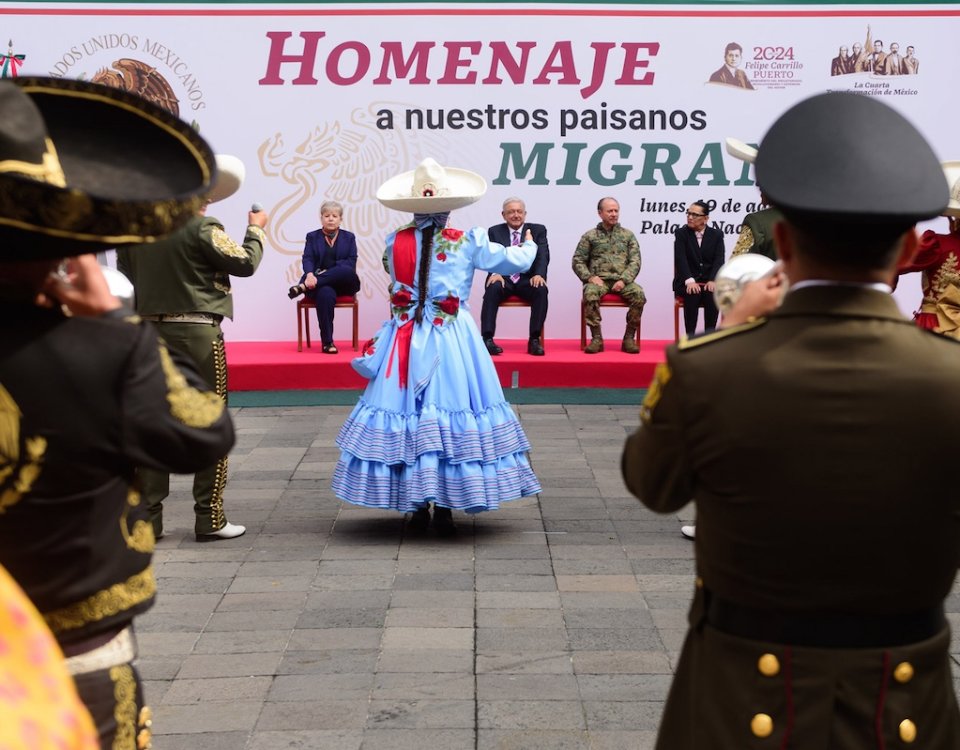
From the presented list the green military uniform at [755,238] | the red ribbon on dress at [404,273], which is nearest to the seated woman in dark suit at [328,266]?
the red ribbon on dress at [404,273]

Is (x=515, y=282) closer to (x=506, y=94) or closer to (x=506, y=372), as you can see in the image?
(x=506, y=372)

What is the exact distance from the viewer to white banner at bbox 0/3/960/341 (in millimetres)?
12102

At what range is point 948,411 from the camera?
80.9 inches

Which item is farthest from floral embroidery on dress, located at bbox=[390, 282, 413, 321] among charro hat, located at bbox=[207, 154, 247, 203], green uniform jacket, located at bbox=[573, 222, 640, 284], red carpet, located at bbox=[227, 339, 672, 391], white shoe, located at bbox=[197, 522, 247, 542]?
green uniform jacket, located at bbox=[573, 222, 640, 284]

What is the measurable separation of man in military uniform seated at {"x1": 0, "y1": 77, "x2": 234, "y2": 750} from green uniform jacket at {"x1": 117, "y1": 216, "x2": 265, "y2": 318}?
3.73 m

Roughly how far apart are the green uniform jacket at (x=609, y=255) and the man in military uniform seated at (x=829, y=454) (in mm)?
9505

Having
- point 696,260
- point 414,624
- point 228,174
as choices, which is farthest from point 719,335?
point 696,260

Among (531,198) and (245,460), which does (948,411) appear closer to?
Answer: (245,460)

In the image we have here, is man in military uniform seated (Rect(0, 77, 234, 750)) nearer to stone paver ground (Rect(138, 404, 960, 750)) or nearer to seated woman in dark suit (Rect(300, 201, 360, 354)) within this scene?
stone paver ground (Rect(138, 404, 960, 750))

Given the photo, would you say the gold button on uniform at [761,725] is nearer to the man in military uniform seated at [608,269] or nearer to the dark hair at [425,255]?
the dark hair at [425,255]

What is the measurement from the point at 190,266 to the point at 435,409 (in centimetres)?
131

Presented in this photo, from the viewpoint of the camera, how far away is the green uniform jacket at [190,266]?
Answer: 6.00 metres

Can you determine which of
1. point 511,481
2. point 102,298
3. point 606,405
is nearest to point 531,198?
point 606,405

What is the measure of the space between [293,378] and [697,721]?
867 centimetres
